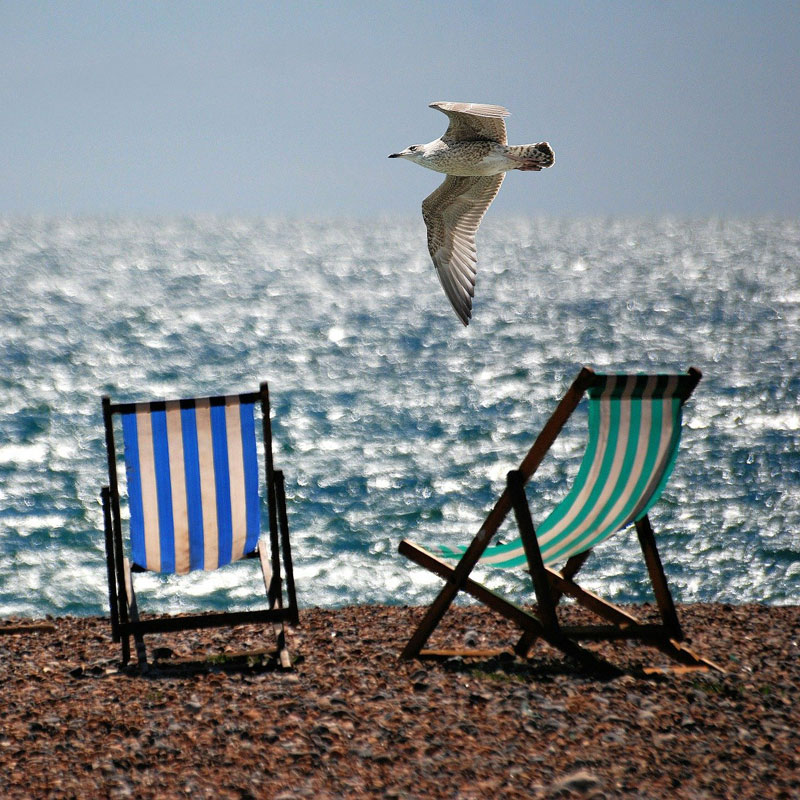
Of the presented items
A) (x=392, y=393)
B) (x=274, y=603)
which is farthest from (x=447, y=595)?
(x=392, y=393)

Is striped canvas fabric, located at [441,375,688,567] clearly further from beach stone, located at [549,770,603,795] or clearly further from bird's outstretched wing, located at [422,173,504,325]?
bird's outstretched wing, located at [422,173,504,325]

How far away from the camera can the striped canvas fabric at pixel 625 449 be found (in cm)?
397

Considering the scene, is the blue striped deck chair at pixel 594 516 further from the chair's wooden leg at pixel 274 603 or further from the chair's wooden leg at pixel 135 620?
the chair's wooden leg at pixel 135 620

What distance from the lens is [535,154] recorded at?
278 inches

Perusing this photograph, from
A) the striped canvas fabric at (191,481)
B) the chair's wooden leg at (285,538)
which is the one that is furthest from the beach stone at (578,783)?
the striped canvas fabric at (191,481)

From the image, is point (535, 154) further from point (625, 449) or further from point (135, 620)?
point (135, 620)

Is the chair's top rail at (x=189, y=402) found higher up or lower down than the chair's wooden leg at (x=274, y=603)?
higher up

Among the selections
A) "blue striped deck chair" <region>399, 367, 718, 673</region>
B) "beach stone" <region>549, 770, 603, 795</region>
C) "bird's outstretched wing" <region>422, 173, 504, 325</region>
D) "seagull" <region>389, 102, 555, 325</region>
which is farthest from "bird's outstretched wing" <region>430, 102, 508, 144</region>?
"beach stone" <region>549, 770, 603, 795</region>

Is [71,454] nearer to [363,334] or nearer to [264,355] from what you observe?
[264,355]

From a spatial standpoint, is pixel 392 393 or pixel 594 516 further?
pixel 392 393

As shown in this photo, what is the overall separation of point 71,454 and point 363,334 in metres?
17.5

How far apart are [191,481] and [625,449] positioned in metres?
1.81

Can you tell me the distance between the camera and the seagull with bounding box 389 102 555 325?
23.1 feet

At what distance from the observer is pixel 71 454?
2012 cm
